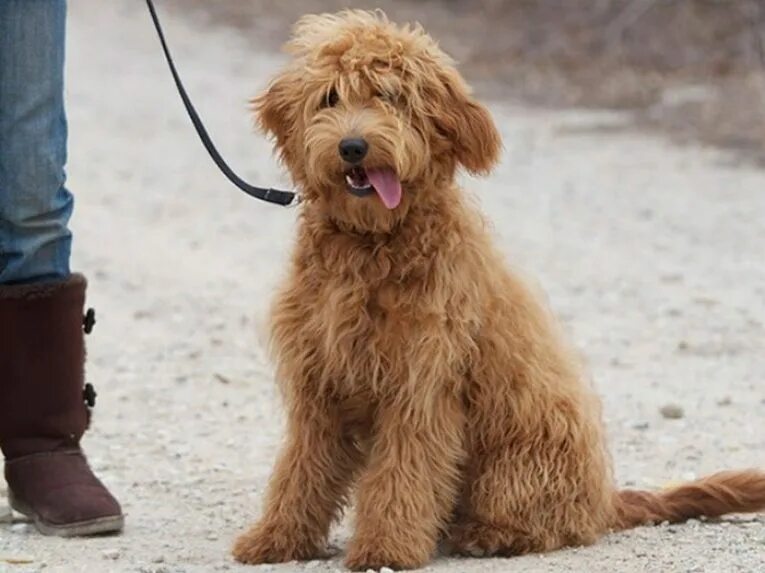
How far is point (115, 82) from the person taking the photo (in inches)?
661

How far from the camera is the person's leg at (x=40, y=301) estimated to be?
15.7ft

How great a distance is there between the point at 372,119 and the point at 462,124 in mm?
275

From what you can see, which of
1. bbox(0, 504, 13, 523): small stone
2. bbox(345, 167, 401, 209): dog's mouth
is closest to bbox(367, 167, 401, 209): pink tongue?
bbox(345, 167, 401, 209): dog's mouth

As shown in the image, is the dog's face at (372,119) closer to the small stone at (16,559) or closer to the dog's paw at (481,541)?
the dog's paw at (481,541)

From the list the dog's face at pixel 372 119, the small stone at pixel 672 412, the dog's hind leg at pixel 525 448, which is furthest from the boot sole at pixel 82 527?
the small stone at pixel 672 412

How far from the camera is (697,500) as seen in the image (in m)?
5.00

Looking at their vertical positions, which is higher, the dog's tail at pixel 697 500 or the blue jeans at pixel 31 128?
the blue jeans at pixel 31 128

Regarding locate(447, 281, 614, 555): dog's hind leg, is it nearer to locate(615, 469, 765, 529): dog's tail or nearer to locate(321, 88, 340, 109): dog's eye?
locate(615, 469, 765, 529): dog's tail

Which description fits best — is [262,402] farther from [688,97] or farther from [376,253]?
[688,97]

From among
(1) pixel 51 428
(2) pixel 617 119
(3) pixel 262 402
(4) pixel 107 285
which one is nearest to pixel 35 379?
(1) pixel 51 428

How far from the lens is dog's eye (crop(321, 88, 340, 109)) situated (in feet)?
14.9

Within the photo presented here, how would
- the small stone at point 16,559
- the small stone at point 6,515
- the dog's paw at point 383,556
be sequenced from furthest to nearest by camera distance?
the small stone at point 6,515 < the small stone at point 16,559 < the dog's paw at point 383,556

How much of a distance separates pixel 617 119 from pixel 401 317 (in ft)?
33.6

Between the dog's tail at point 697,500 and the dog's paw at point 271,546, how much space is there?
2.94 feet
